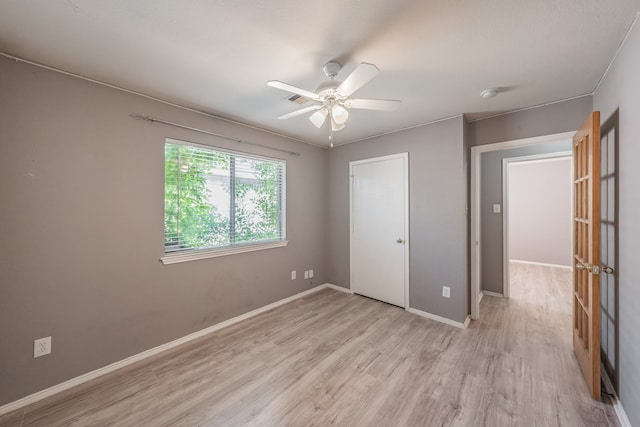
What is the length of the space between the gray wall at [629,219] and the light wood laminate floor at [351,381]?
1.23 feet

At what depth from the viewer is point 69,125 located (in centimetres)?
186

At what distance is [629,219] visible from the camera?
56.8 inches

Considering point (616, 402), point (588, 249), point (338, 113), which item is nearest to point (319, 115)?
point (338, 113)

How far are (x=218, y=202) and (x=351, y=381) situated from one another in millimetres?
2178

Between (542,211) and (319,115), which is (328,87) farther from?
(542,211)

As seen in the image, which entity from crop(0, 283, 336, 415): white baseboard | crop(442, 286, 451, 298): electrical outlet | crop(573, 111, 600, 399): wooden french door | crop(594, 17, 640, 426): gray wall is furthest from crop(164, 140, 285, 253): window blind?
crop(594, 17, 640, 426): gray wall

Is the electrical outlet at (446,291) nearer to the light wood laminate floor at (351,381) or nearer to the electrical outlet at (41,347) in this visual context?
the light wood laminate floor at (351,381)

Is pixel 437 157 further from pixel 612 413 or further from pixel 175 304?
pixel 175 304

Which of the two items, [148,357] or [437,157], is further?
[437,157]

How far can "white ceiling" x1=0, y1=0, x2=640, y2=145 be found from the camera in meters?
1.26

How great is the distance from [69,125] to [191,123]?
919mm

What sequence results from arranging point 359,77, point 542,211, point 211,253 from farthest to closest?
point 542,211, point 211,253, point 359,77

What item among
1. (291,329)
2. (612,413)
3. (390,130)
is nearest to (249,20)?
(390,130)

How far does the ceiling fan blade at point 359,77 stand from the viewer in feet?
4.29
